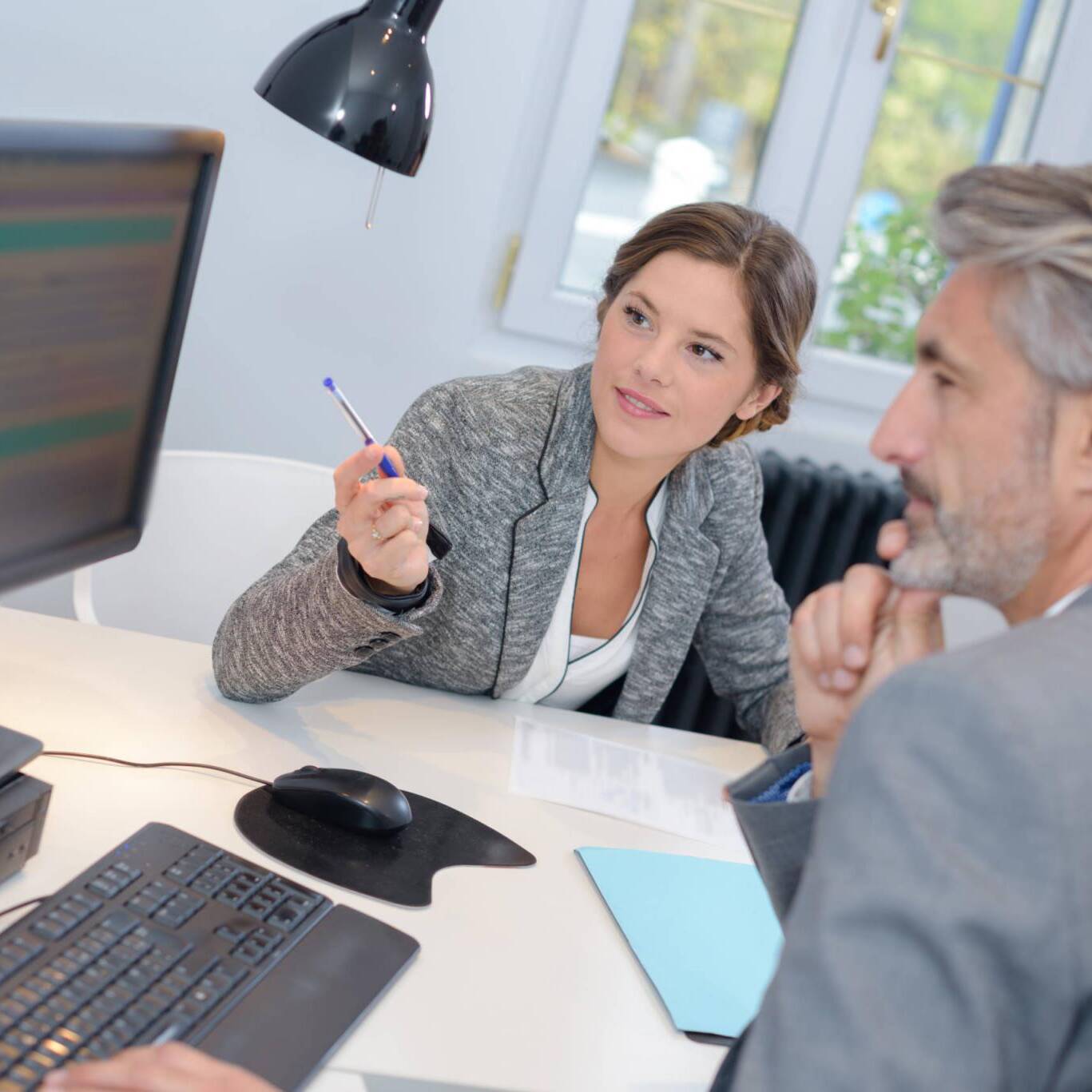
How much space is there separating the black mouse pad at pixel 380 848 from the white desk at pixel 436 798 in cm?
1

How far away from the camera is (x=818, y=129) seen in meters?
2.46

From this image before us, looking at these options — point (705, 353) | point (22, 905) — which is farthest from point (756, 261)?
point (22, 905)

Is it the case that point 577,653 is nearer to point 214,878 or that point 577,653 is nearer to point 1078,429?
point 214,878

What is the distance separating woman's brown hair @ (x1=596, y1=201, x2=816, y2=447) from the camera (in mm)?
1589

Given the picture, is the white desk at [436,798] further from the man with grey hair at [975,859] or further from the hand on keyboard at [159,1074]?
the man with grey hair at [975,859]

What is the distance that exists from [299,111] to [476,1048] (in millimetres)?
975

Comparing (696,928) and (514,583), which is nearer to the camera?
(696,928)

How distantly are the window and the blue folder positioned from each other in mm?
1293

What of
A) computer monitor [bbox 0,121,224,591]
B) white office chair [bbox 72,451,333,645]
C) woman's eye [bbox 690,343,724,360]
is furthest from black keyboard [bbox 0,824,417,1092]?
woman's eye [bbox 690,343,724,360]

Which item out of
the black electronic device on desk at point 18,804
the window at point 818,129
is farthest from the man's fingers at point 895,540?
the window at point 818,129

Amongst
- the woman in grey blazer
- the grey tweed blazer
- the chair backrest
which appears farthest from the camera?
the chair backrest

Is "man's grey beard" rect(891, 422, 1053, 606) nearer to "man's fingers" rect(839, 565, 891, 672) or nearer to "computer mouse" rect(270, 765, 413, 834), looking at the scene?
"man's fingers" rect(839, 565, 891, 672)

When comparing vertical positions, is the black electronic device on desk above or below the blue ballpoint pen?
below

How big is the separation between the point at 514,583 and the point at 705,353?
1.22ft
